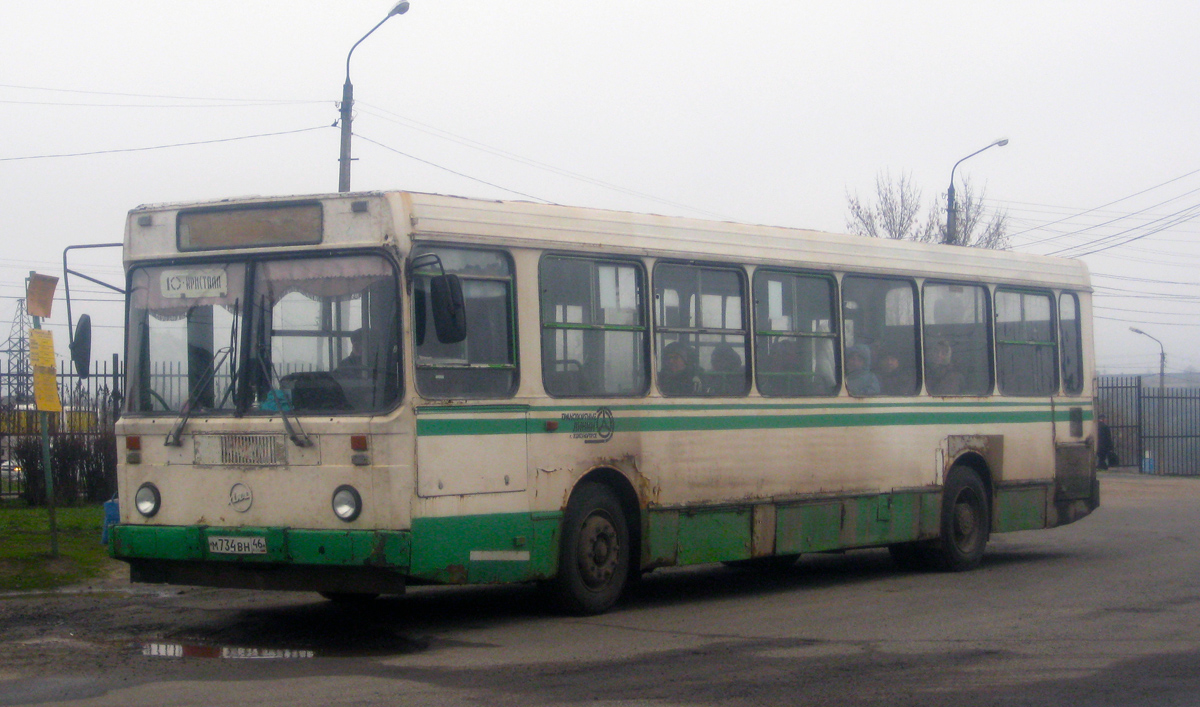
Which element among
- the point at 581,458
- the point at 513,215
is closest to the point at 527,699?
the point at 581,458

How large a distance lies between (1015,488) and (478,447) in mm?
7419

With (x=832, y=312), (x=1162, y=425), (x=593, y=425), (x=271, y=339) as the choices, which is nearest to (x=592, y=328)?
(x=593, y=425)

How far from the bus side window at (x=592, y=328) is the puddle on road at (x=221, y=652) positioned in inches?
103

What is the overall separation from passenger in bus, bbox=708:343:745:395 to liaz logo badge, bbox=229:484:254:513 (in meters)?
3.95

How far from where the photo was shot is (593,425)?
10414mm

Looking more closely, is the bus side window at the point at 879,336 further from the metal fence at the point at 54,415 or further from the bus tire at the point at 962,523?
the metal fence at the point at 54,415

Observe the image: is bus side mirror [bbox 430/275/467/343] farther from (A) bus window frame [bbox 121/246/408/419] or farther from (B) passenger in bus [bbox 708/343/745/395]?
(B) passenger in bus [bbox 708/343/745/395]

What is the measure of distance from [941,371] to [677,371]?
3925 mm

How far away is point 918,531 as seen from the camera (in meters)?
13.6

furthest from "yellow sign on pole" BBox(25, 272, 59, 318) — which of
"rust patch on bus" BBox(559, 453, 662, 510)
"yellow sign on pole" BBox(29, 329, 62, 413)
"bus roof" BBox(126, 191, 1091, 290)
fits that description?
"rust patch on bus" BBox(559, 453, 662, 510)

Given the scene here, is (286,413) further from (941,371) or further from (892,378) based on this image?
(941,371)

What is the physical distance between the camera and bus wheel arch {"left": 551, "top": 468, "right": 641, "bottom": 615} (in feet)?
33.3

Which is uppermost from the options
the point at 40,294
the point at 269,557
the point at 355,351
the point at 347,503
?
the point at 40,294

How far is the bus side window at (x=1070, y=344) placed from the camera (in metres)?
15.5
